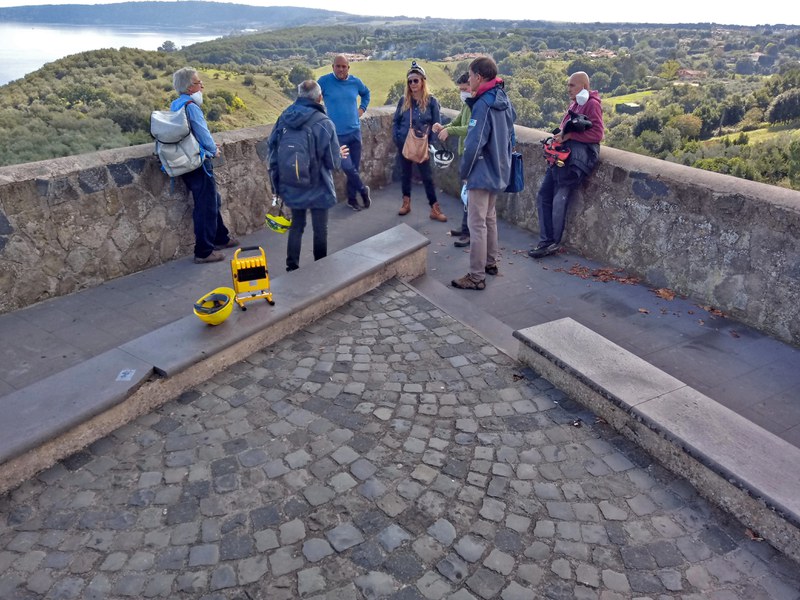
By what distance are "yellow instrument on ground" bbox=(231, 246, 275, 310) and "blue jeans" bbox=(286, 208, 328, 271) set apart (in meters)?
1.11

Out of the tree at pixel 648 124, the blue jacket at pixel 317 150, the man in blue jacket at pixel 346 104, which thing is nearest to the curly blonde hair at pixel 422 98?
the man in blue jacket at pixel 346 104

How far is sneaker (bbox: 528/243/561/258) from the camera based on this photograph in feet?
20.7

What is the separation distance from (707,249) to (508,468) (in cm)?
301

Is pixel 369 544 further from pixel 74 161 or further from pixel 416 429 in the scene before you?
pixel 74 161

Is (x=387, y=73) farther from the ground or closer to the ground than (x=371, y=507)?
farther from the ground

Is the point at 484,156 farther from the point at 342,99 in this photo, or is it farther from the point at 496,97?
the point at 342,99

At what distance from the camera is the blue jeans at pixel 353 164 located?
7.41 m

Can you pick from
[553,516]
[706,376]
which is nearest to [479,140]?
[706,376]

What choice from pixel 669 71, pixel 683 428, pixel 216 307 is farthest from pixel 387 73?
pixel 683 428

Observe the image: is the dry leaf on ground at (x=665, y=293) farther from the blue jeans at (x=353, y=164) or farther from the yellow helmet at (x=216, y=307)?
the blue jeans at (x=353, y=164)

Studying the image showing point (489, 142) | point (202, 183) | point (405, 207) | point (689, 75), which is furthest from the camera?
point (689, 75)

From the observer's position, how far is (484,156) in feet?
17.6

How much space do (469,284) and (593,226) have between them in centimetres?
152

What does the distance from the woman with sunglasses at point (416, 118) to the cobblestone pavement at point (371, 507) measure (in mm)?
3869
